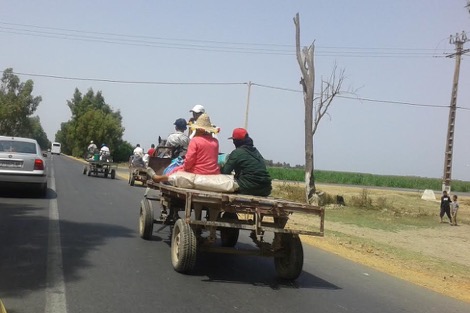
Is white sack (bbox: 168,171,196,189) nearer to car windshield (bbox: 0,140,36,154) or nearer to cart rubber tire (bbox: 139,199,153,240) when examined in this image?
cart rubber tire (bbox: 139,199,153,240)

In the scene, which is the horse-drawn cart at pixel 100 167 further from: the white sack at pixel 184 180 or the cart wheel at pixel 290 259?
the cart wheel at pixel 290 259

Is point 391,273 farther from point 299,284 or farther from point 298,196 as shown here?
point 298,196

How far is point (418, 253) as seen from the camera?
12883 mm

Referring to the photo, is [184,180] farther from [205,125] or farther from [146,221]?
[146,221]

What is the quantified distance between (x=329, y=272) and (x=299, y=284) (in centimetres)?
148

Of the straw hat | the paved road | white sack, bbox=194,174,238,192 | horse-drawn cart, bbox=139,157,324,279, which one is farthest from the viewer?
the straw hat

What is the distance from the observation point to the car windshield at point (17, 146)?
1416 centimetres

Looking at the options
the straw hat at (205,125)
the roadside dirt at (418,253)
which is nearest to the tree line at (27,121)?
the roadside dirt at (418,253)

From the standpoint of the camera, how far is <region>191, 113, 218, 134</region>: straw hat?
25.9ft

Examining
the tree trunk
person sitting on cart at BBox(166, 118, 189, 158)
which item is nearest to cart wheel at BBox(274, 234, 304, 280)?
person sitting on cart at BBox(166, 118, 189, 158)

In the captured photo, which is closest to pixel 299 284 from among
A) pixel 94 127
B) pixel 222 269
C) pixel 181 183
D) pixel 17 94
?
pixel 222 269

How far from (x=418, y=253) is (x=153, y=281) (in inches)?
342

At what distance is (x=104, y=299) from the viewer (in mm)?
5547

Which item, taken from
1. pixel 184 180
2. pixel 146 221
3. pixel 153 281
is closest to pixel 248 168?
pixel 184 180
